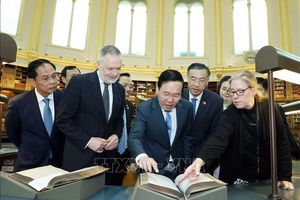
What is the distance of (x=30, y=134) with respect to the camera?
1722 millimetres

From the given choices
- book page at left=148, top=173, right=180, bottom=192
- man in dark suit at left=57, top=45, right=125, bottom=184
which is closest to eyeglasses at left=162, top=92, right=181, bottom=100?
man in dark suit at left=57, top=45, right=125, bottom=184

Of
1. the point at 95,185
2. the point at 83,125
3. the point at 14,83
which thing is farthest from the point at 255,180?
the point at 14,83

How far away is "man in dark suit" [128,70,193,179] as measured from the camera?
143 centimetres

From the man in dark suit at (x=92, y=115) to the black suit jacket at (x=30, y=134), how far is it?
236 mm

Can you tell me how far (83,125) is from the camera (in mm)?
1580

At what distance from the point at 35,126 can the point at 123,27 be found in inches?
378

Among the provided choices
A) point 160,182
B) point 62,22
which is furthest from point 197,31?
point 160,182

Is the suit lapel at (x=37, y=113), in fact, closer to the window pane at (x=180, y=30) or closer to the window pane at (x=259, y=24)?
the window pane at (x=180, y=30)

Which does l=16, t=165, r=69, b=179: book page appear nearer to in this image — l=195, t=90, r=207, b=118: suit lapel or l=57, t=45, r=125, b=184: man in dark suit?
l=57, t=45, r=125, b=184: man in dark suit

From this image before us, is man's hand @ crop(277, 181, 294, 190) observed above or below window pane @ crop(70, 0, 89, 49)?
below

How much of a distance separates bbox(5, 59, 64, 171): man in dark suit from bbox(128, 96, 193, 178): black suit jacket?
0.70m

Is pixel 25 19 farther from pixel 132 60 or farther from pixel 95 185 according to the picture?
pixel 95 185

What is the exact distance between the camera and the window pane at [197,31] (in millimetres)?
10496

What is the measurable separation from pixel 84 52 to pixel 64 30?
1302mm
